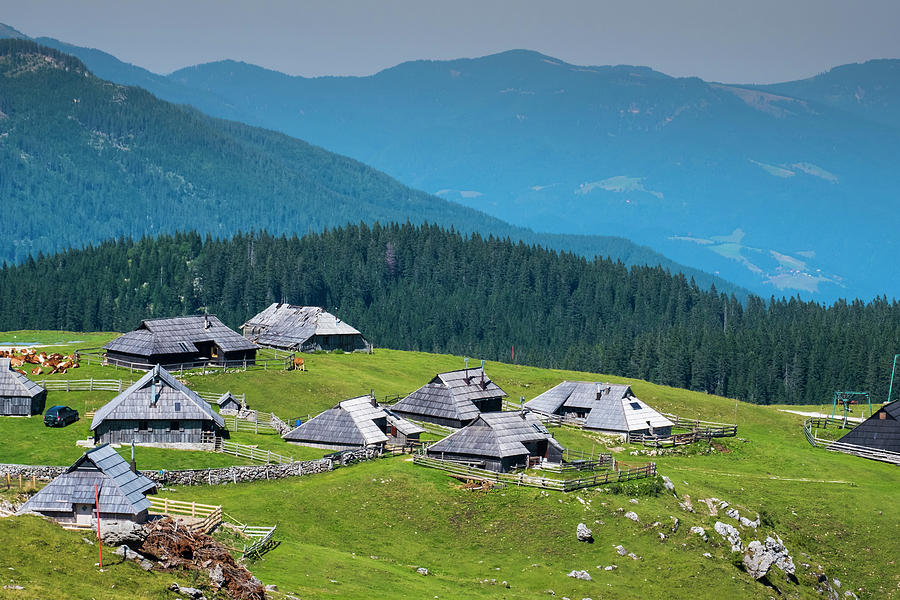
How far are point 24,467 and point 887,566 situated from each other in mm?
52909

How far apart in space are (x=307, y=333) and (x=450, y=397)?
1845 inches

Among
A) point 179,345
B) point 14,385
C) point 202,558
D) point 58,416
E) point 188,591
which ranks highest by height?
point 179,345

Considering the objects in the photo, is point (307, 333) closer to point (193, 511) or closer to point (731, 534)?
point (731, 534)

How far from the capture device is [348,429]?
82000 mm

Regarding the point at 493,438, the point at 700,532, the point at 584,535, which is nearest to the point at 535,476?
the point at 493,438

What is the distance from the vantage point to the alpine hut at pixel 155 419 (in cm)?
7788

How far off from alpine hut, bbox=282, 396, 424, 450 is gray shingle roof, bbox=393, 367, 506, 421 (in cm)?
745

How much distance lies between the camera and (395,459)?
7919 centimetres

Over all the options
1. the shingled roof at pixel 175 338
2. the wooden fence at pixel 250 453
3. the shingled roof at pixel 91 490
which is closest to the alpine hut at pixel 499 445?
the wooden fence at pixel 250 453

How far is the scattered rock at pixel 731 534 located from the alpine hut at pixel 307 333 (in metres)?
74.1

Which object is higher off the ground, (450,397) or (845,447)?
(450,397)

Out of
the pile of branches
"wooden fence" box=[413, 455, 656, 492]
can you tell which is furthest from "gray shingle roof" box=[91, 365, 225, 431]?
the pile of branches

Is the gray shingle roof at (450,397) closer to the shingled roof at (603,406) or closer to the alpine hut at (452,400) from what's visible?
the alpine hut at (452,400)

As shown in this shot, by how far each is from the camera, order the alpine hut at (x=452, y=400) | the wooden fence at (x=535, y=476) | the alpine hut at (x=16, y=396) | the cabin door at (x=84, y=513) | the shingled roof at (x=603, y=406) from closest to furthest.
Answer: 1. the cabin door at (x=84, y=513)
2. the wooden fence at (x=535, y=476)
3. the alpine hut at (x=16, y=396)
4. the alpine hut at (x=452, y=400)
5. the shingled roof at (x=603, y=406)
